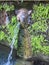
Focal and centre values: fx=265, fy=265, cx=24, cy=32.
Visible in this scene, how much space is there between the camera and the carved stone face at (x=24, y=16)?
9.83ft

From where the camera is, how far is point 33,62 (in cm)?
310

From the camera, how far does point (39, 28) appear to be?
10.1ft

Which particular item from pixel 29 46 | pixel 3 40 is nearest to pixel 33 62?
pixel 29 46

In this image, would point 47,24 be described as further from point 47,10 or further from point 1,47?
point 1,47

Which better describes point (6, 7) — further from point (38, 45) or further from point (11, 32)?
point (38, 45)

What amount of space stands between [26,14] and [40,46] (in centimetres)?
41

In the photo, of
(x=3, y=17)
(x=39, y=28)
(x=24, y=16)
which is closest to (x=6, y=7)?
(x=3, y=17)

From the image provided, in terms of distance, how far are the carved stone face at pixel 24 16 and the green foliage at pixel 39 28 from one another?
6 centimetres

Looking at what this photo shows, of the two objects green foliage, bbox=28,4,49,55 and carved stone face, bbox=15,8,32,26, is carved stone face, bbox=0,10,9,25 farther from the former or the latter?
green foliage, bbox=28,4,49,55

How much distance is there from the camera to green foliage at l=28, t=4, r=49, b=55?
9.91ft

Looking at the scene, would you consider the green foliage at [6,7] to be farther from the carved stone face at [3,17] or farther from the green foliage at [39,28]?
the green foliage at [39,28]

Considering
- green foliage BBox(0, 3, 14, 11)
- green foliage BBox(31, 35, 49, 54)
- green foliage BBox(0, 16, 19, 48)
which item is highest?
green foliage BBox(0, 3, 14, 11)

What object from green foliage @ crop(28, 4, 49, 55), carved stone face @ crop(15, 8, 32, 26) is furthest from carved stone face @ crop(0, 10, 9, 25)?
green foliage @ crop(28, 4, 49, 55)

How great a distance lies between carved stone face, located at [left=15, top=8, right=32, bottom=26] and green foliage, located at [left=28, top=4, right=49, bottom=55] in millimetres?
58
